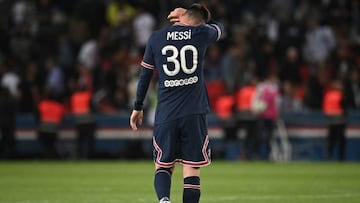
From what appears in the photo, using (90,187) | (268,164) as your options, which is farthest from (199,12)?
(268,164)

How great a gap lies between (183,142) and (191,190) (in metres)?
0.55

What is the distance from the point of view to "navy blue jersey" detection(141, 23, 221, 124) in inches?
444

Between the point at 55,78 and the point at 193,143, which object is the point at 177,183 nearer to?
the point at 193,143

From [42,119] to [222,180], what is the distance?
1035 centimetres

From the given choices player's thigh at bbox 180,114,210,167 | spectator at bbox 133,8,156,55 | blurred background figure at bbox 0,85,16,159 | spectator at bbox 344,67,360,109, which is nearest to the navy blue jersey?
player's thigh at bbox 180,114,210,167

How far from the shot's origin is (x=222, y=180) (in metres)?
19.7

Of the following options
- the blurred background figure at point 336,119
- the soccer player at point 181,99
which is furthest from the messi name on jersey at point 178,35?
the blurred background figure at point 336,119

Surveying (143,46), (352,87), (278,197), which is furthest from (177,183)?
(143,46)

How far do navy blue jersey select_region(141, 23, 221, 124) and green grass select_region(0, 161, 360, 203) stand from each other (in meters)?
3.37

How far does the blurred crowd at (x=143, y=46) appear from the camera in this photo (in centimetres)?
2930

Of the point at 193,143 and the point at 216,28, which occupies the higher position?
the point at 216,28

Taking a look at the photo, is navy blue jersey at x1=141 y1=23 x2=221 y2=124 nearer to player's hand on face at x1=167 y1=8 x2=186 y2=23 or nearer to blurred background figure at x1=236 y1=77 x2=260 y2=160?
player's hand on face at x1=167 y1=8 x2=186 y2=23

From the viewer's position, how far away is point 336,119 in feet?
89.9

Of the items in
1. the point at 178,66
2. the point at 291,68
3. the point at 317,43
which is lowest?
the point at 178,66
